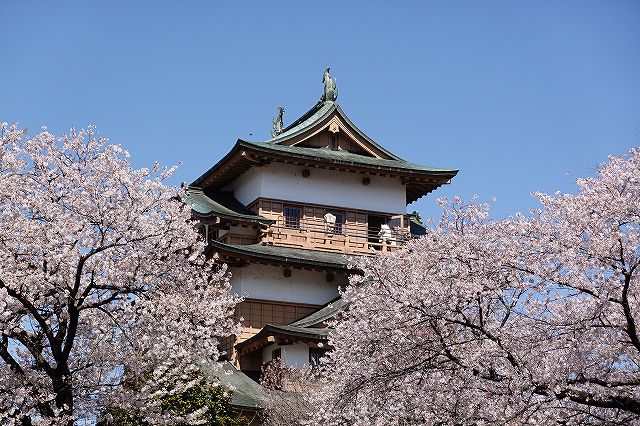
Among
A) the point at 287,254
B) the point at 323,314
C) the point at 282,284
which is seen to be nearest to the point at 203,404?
the point at 323,314

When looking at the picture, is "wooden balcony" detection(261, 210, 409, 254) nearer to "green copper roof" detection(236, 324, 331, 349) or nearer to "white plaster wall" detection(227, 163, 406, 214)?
"white plaster wall" detection(227, 163, 406, 214)

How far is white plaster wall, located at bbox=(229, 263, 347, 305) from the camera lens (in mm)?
35000

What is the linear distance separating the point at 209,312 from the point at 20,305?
10.9 feet

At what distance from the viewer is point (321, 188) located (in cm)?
3838

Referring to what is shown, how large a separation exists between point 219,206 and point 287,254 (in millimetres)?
3723

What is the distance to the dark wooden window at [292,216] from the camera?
37.5 meters

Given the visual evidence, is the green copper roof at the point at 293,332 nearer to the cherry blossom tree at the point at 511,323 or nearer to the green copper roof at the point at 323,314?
the green copper roof at the point at 323,314

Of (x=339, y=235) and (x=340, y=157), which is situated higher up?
(x=340, y=157)

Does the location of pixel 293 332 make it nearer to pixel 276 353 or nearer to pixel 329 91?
pixel 276 353

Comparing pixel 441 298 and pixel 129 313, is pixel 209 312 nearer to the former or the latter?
pixel 129 313

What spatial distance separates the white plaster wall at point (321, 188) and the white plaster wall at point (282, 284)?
329 centimetres

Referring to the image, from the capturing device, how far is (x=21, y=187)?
1672cm

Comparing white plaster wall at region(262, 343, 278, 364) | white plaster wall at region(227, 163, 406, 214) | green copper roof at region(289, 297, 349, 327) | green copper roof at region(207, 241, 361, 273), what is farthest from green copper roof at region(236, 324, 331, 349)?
white plaster wall at region(227, 163, 406, 214)

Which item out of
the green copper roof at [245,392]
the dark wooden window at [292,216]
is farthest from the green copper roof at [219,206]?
the green copper roof at [245,392]
